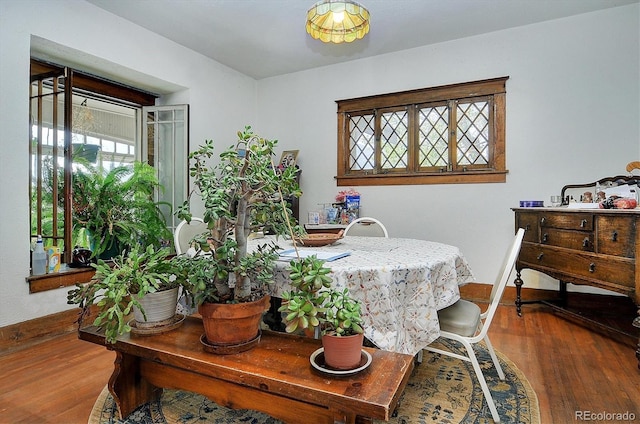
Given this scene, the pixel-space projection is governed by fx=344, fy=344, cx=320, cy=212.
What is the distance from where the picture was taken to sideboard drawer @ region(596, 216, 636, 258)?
1860 millimetres

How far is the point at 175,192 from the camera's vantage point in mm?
3654

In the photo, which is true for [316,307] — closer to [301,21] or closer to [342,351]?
[342,351]

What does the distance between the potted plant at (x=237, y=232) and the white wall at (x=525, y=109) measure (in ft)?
8.28

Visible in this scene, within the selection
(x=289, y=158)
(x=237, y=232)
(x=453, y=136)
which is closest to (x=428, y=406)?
(x=237, y=232)

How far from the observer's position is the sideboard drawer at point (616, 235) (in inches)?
73.2

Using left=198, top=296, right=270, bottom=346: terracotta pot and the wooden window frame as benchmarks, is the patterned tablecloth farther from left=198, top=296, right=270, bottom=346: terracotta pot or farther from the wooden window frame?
the wooden window frame

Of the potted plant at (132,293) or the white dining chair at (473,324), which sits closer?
the potted plant at (132,293)

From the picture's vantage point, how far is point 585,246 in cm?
219

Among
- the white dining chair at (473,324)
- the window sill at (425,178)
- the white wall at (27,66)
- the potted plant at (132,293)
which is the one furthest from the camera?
the window sill at (425,178)

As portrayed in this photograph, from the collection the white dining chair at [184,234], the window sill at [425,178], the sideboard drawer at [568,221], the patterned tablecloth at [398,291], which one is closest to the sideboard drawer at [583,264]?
the sideboard drawer at [568,221]

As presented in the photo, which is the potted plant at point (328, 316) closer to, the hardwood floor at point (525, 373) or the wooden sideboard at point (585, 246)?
the hardwood floor at point (525, 373)

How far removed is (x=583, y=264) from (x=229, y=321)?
2229 mm

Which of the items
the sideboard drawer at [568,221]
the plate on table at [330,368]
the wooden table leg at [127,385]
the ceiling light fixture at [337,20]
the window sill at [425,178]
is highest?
the ceiling light fixture at [337,20]

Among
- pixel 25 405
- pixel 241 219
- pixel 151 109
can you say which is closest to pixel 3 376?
pixel 25 405
